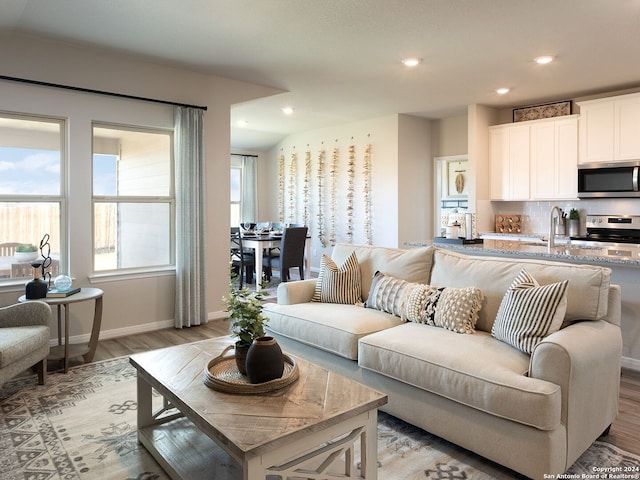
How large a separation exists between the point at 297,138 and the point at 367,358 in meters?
6.88

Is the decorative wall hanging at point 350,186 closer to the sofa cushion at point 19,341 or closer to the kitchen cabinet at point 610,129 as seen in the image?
the kitchen cabinet at point 610,129

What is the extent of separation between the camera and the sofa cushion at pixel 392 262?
127 inches

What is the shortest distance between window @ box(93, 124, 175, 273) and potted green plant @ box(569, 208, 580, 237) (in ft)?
16.7

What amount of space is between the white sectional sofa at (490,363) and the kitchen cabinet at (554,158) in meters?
3.69

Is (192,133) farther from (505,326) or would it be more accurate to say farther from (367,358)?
(505,326)

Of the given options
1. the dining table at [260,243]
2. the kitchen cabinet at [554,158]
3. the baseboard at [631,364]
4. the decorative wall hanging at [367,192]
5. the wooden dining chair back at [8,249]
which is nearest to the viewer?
the baseboard at [631,364]

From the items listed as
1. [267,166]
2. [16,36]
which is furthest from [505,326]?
[267,166]

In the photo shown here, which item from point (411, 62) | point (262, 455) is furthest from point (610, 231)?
point (262, 455)

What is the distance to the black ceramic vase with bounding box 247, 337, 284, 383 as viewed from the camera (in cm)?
192

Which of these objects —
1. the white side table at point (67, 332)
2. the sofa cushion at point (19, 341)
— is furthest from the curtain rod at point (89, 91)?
the sofa cushion at point (19, 341)

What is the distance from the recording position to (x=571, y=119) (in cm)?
583

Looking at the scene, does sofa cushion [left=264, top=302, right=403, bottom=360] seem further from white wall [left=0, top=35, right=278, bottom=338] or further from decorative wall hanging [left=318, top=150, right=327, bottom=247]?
decorative wall hanging [left=318, top=150, right=327, bottom=247]

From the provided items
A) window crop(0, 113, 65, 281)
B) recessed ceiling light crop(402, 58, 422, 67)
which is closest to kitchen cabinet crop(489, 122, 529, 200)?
recessed ceiling light crop(402, 58, 422, 67)

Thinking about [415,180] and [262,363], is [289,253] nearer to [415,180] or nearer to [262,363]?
[415,180]
